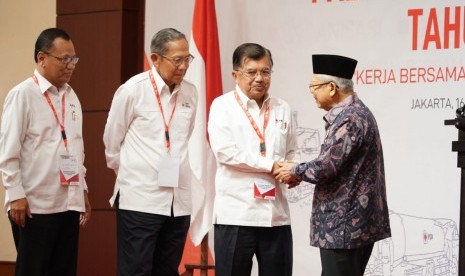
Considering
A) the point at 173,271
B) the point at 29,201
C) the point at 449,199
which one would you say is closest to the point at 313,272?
the point at 449,199

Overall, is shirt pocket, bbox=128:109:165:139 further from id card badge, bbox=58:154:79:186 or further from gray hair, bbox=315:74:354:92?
gray hair, bbox=315:74:354:92

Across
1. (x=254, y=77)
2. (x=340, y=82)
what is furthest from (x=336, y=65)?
(x=254, y=77)

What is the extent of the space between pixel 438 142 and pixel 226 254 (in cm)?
180

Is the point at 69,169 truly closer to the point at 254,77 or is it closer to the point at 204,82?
the point at 254,77

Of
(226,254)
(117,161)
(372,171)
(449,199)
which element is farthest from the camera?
(449,199)

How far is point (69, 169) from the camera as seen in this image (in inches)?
134

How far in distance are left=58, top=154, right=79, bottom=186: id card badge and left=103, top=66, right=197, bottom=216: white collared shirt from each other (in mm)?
193

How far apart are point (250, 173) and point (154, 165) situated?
46 centimetres

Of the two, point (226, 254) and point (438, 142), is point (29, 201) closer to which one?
point (226, 254)

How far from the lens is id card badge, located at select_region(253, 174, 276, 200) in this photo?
3248mm

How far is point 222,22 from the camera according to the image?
198 inches

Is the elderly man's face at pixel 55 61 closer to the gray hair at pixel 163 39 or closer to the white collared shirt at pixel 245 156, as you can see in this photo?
the gray hair at pixel 163 39

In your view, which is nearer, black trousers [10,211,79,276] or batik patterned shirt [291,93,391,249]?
batik patterned shirt [291,93,391,249]

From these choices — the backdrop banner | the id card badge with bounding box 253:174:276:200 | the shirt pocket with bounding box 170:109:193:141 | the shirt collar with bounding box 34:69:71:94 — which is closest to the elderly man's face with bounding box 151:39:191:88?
the shirt pocket with bounding box 170:109:193:141
